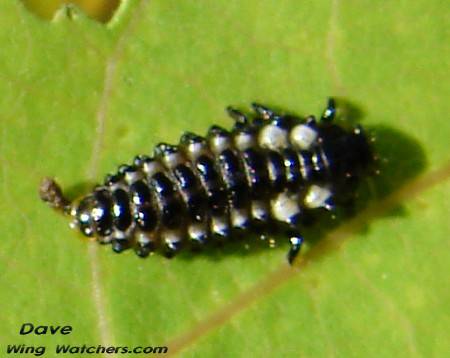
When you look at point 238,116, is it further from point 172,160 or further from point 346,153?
point 346,153

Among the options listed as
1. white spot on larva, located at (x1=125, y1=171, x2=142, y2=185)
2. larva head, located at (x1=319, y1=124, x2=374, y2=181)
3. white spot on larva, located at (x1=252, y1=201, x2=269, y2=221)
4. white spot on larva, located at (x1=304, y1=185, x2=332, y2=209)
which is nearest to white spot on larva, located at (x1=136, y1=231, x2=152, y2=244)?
white spot on larva, located at (x1=125, y1=171, x2=142, y2=185)

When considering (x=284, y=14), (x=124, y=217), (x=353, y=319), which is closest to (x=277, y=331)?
(x=353, y=319)

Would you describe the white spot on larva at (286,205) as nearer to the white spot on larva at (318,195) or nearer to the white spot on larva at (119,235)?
the white spot on larva at (318,195)

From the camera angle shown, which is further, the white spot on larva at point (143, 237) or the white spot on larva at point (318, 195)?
the white spot on larva at point (318, 195)


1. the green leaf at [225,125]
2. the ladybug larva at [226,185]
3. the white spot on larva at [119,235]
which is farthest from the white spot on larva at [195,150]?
the white spot on larva at [119,235]

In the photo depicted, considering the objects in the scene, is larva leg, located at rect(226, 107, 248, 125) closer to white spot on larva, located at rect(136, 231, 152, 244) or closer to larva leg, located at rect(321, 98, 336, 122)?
larva leg, located at rect(321, 98, 336, 122)

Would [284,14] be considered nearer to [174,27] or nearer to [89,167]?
[174,27]
